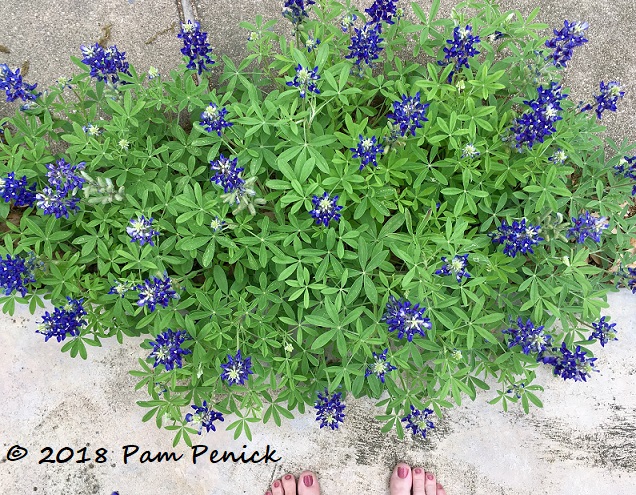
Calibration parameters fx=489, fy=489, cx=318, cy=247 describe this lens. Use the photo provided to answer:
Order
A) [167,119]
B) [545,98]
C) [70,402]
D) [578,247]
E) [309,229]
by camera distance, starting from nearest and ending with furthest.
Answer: [545,98], [309,229], [578,247], [167,119], [70,402]

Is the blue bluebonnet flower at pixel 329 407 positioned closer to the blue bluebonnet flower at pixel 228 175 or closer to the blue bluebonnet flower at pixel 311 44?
the blue bluebonnet flower at pixel 228 175

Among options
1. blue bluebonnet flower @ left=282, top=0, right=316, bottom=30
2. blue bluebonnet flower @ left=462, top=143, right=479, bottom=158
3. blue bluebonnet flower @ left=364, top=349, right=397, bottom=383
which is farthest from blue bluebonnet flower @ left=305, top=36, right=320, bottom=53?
blue bluebonnet flower @ left=364, top=349, right=397, bottom=383

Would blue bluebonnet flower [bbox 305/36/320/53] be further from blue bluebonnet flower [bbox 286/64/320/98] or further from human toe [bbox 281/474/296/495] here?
human toe [bbox 281/474/296/495]

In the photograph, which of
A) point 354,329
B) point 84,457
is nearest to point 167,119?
point 354,329

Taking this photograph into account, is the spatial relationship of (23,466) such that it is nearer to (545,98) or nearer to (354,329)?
(354,329)

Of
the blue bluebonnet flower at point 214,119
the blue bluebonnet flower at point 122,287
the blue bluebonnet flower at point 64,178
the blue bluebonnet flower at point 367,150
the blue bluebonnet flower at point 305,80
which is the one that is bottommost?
the blue bluebonnet flower at point 122,287

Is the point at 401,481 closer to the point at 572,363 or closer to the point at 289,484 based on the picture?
the point at 289,484

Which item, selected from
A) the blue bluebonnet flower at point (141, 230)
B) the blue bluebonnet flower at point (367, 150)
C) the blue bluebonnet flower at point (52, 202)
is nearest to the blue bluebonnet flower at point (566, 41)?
the blue bluebonnet flower at point (367, 150)
